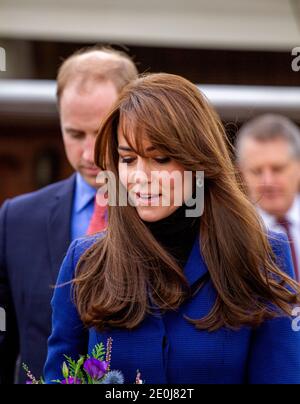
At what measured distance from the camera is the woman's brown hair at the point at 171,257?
231 centimetres

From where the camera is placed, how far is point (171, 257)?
93.9 inches

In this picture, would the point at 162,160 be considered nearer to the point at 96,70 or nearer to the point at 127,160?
the point at 127,160

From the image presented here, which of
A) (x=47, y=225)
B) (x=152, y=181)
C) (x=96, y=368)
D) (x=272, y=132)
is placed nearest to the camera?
(x=96, y=368)

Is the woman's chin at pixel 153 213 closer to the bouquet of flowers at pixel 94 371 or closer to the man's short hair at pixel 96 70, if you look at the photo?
the bouquet of flowers at pixel 94 371

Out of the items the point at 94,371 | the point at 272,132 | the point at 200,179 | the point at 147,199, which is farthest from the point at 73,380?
the point at 272,132

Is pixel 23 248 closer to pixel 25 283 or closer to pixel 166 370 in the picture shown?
pixel 25 283

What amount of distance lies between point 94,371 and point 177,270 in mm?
343

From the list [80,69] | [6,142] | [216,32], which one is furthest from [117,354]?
[216,32]

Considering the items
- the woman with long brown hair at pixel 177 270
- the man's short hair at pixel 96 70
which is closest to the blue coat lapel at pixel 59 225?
the man's short hair at pixel 96 70

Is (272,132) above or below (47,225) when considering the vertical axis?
above

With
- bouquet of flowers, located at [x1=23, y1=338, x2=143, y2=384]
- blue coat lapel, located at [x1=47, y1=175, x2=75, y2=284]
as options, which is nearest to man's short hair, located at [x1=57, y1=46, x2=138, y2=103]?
blue coat lapel, located at [x1=47, y1=175, x2=75, y2=284]

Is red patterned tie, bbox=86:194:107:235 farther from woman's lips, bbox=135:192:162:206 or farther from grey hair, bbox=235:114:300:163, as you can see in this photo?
grey hair, bbox=235:114:300:163

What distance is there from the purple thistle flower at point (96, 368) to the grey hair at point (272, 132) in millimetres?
2337

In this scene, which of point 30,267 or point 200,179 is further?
point 30,267
